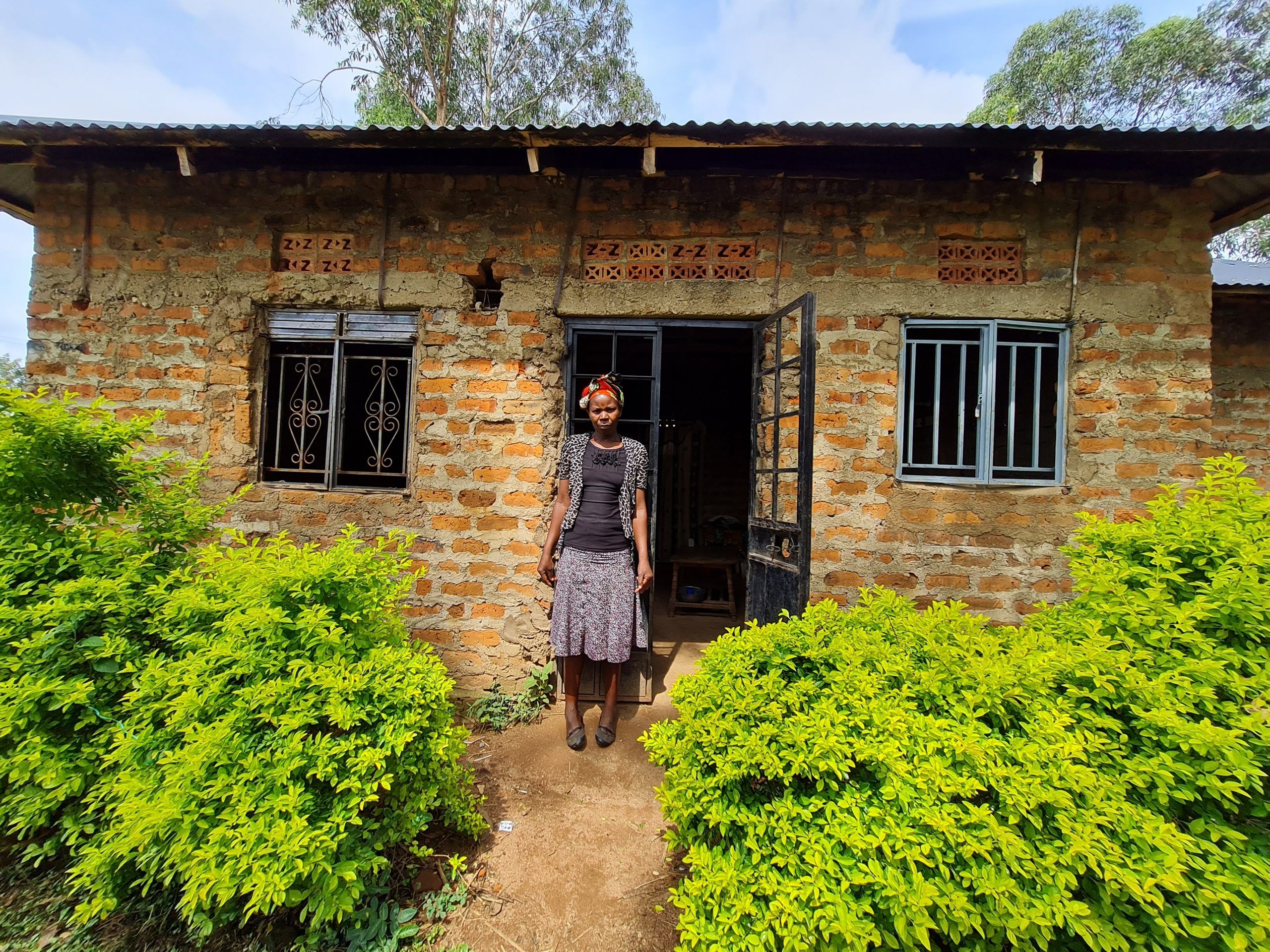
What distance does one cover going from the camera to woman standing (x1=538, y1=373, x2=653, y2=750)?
316cm

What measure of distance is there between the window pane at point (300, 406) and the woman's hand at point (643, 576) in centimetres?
231

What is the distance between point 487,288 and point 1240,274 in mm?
6890

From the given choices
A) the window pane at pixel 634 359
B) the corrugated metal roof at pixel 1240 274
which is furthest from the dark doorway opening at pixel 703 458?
the corrugated metal roof at pixel 1240 274

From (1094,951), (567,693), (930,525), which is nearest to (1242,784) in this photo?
(1094,951)

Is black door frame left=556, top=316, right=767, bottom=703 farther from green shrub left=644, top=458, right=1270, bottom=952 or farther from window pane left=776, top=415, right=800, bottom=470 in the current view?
green shrub left=644, top=458, right=1270, bottom=952

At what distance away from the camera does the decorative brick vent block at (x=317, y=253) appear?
3723 millimetres

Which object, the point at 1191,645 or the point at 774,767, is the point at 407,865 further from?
the point at 1191,645

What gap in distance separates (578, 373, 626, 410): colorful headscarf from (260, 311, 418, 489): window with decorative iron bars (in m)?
1.33

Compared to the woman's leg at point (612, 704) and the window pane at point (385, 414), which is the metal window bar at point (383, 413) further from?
the woman's leg at point (612, 704)

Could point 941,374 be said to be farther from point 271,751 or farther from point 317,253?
point 317,253

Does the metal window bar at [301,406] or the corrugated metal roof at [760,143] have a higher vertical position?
the corrugated metal roof at [760,143]

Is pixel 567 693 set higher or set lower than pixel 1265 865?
lower

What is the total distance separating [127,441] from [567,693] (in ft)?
8.28

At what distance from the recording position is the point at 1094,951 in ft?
4.95
